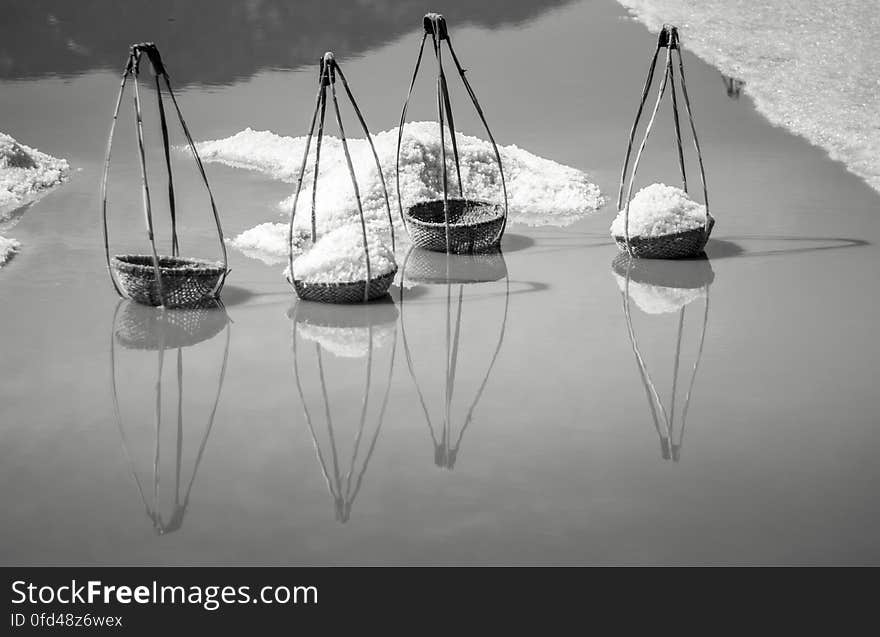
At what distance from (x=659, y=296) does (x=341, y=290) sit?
1.10 meters

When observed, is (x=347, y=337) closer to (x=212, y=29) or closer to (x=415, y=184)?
(x=415, y=184)

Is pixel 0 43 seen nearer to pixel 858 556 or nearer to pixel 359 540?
pixel 359 540

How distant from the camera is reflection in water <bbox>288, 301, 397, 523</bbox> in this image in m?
2.29

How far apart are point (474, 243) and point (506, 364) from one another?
3.84 ft

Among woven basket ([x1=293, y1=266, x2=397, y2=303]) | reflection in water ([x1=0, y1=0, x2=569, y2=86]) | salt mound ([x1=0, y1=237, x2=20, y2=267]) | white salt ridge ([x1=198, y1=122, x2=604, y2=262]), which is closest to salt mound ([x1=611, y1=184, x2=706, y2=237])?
white salt ridge ([x1=198, y1=122, x2=604, y2=262])

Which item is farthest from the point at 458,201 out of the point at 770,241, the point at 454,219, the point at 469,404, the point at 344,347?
the point at 469,404

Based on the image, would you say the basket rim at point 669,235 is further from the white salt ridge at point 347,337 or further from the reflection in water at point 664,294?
the white salt ridge at point 347,337

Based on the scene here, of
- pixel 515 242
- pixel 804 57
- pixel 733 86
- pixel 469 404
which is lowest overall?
pixel 469 404

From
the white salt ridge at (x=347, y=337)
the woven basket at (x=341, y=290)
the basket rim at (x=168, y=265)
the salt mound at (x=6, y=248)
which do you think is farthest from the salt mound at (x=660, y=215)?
the salt mound at (x=6, y=248)

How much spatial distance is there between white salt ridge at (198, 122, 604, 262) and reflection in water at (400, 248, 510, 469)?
40 centimetres

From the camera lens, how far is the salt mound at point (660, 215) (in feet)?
12.5

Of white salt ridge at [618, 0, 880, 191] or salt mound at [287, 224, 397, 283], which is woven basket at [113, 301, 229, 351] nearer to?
salt mound at [287, 224, 397, 283]

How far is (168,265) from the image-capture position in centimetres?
349

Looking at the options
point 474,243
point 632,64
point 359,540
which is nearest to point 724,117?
point 632,64
